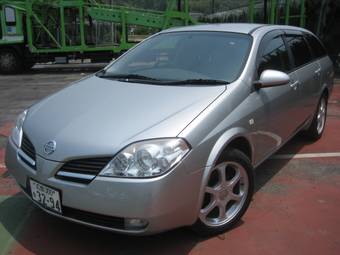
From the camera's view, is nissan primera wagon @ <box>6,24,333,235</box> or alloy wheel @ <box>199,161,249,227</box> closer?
nissan primera wagon @ <box>6,24,333,235</box>

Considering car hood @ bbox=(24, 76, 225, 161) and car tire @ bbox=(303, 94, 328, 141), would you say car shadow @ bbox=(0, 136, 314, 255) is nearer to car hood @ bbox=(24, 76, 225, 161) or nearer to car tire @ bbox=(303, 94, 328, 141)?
car hood @ bbox=(24, 76, 225, 161)

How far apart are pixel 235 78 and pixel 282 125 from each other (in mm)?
986

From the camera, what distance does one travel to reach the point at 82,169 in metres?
2.96

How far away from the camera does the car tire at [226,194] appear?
3369 millimetres

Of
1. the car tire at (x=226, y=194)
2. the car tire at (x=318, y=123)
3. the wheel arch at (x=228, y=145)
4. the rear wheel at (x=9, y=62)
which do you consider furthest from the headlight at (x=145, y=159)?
the rear wheel at (x=9, y=62)

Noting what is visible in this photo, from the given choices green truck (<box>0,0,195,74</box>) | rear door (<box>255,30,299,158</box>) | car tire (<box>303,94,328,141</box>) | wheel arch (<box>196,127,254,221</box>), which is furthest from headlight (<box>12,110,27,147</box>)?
green truck (<box>0,0,195,74</box>)

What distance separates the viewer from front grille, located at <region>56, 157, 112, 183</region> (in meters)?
2.92

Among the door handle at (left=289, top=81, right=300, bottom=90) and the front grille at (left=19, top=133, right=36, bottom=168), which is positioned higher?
the door handle at (left=289, top=81, right=300, bottom=90)

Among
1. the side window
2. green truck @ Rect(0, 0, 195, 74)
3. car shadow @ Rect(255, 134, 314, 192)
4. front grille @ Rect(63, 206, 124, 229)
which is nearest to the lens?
front grille @ Rect(63, 206, 124, 229)

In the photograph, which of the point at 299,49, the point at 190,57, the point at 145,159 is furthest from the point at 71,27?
the point at 145,159

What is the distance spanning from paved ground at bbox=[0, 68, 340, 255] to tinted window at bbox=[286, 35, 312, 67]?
46.8 inches

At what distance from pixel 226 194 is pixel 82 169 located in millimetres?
1198

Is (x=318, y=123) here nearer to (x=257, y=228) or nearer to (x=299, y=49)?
(x=299, y=49)

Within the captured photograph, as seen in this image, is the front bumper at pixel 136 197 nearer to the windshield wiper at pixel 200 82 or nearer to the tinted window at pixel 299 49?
the windshield wiper at pixel 200 82
